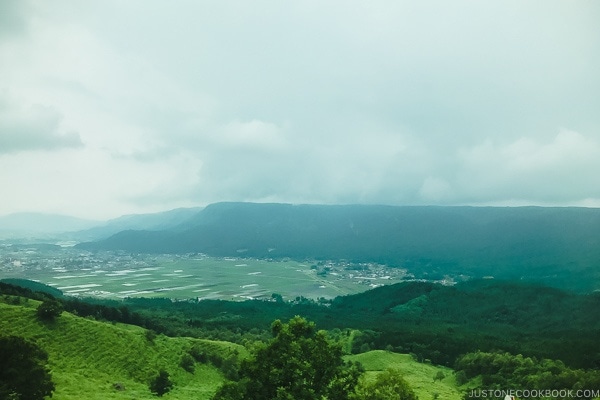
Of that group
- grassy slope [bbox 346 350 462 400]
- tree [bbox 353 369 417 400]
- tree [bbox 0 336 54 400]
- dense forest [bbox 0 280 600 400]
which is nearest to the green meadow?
grassy slope [bbox 346 350 462 400]

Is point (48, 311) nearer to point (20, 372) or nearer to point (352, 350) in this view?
point (20, 372)

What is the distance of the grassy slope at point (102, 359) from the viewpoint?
187ft

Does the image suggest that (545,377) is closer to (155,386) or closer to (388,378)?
(388,378)

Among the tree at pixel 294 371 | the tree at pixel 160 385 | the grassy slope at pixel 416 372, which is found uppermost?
the tree at pixel 294 371

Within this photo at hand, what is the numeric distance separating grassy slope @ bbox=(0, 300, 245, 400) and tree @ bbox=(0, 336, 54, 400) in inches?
372

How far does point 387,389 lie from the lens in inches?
1334

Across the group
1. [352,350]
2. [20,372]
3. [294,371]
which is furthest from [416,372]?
[20,372]

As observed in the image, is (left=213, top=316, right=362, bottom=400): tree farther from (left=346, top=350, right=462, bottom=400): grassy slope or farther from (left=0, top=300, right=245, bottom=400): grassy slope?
(left=346, top=350, right=462, bottom=400): grassy slope

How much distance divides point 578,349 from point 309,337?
116746 mm

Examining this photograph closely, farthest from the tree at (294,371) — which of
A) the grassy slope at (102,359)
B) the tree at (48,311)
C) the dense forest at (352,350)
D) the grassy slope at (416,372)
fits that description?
the tree at (48,311)

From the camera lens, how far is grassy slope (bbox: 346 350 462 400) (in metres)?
83.9

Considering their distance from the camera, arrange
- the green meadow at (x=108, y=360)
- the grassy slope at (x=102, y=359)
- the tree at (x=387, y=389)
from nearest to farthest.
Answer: the tree at (x=387, y=389)
the green meadow at (x=108, y=360)
the grassy slope at (x=102, y=359)

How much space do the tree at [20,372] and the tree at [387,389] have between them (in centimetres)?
3135

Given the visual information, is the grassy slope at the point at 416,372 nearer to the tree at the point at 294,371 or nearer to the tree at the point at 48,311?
the tree at the point at 294,371
